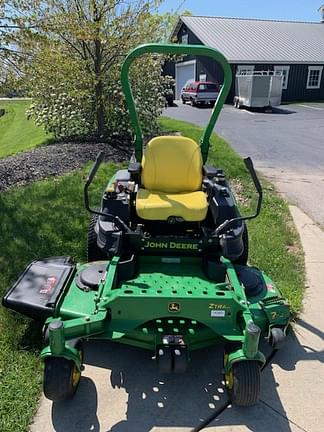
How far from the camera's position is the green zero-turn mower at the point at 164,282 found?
7.94 ft

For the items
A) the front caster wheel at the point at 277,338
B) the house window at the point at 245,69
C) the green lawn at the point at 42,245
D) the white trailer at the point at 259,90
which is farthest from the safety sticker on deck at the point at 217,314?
the house window at the point at 245,69

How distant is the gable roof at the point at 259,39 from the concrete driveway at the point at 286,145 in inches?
240

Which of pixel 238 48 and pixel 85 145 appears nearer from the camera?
pixel 85 145

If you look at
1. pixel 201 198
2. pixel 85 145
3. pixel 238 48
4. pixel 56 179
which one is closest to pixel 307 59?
pixel 238 48

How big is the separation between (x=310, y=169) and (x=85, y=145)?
4253 millimetres

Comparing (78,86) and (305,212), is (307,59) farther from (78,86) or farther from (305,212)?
(305,212)

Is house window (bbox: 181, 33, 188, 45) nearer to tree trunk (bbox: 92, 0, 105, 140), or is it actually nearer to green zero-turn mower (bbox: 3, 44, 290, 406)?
tree trunk (bbox: 92, 0, 105, 140)

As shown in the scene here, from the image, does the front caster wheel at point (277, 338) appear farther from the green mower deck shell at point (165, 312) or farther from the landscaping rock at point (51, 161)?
the landscaping rock at point (51, 161)

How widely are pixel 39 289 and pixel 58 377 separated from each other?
76 centimetres

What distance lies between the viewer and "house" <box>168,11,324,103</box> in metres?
24.6

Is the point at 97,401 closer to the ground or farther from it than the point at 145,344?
closer to the ground

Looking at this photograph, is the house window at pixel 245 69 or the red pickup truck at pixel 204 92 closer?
the red pickup truck at pixel 204 92

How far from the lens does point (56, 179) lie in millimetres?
6082

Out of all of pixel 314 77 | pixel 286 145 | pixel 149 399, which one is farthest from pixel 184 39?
pixel 149 399
